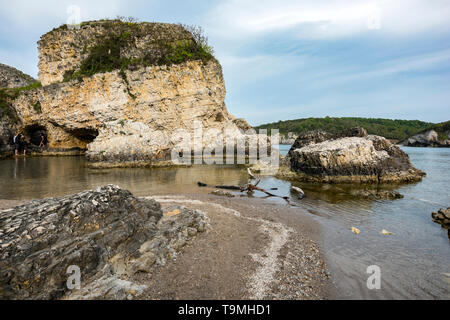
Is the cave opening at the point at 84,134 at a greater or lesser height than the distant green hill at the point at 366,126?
lesser

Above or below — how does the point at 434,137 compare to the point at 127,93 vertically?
below

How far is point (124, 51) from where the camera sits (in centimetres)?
2938

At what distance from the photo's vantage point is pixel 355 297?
4355 millimetres

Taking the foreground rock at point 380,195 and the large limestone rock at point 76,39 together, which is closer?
the foreground rock at point 380,195

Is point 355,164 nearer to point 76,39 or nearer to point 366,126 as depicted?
point 76,39

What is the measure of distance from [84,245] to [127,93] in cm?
2686

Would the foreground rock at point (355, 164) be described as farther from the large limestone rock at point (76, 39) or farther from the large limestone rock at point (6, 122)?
the large limestone rock at point (6, 122)

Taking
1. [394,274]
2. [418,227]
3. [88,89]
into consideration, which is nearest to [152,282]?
[394,274]

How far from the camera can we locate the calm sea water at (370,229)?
190 inches

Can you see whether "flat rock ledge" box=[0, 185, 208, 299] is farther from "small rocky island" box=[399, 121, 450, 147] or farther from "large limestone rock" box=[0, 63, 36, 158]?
"small rocky island" box=[399, 121, 450, 147]

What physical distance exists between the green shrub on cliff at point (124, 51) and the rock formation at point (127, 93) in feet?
0.42

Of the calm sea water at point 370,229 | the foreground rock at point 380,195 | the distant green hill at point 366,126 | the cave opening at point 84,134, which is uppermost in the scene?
the distant green hill at point 366,126

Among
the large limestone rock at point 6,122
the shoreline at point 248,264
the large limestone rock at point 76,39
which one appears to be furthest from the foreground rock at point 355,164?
the large limestone rock at point 6,122

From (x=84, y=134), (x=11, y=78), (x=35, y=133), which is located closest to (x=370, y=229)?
(x=84, y=134)
